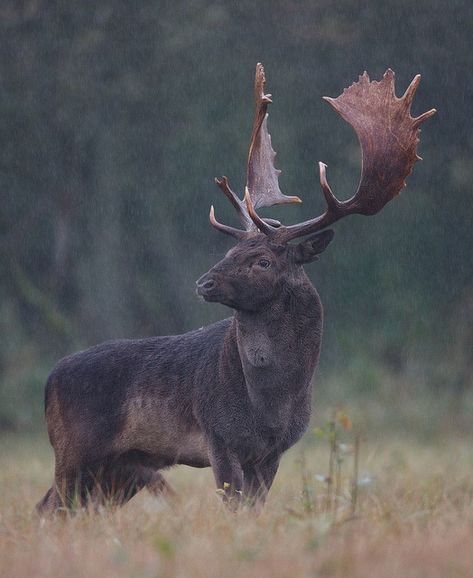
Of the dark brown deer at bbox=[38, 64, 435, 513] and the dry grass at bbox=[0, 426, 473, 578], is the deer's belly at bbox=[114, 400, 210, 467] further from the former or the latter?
the dry grass at bbox=[0, 426, 473, 578]

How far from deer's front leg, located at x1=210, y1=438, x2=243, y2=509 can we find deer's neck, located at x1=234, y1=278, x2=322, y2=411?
0.87ft

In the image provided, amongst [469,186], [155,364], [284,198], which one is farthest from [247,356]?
[469,186]

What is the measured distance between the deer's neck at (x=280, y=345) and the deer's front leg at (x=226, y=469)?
26 centimetres

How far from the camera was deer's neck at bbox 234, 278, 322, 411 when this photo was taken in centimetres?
672

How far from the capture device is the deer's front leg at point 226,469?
6.59m

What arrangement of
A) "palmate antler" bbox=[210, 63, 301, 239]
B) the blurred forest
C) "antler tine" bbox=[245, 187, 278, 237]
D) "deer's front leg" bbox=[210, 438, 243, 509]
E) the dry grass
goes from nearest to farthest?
the dry grass < "deer's front leg" bbox=[210, 438, 243, 509] < "antler tine" bbox=[245, 187, 278, 237] < "palmate antler" bbox=[210, 63, 301, 239] < the blurred forest

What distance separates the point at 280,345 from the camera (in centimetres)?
678

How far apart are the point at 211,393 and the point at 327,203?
1086mm

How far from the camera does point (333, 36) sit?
15742mm

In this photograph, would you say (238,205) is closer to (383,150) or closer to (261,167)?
(261,167)

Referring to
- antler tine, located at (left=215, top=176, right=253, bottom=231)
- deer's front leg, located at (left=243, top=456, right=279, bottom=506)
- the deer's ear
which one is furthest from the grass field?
antler tine, located at (left=215, top=176, right=253, bottom=231)

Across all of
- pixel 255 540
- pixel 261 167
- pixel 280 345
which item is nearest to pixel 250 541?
pixel 255 540

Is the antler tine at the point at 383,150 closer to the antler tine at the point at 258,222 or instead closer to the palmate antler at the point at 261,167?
the antler tine at the point at 258,222

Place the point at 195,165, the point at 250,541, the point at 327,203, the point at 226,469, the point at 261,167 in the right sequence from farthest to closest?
1. the point at 195,165
2. the point at 261,167
3. the point at 327,203
4. the point at 226,469
5. the point at 250,541
